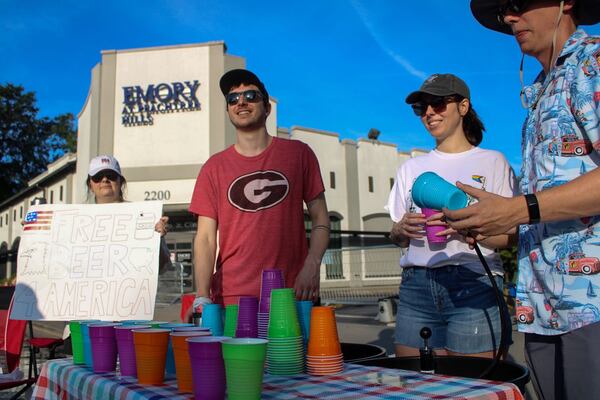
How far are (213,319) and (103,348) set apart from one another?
37 centimetres

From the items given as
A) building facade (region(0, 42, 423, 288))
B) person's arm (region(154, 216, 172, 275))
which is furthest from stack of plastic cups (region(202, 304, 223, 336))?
building facade (region(0, 42, 423, 288))

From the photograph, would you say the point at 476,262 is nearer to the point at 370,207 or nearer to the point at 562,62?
the point at 562,62

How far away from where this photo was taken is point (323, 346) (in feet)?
4.99

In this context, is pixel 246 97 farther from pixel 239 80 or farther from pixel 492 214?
pixel 492 214

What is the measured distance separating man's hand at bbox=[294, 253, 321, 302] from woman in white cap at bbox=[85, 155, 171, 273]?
1.59 metres

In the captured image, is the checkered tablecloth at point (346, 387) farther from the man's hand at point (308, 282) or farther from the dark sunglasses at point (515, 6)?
the dark sunglasses at point (515, 6)

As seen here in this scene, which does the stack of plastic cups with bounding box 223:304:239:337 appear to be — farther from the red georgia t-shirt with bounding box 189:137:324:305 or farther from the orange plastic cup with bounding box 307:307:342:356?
the red georgia t-shirt with bounding box 189:137:324:305

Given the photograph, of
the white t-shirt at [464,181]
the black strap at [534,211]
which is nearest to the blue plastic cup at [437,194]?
the black strap at [534,211]

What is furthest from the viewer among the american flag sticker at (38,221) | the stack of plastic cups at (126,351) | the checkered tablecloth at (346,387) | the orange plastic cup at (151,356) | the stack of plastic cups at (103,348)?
the american flag sticker at (38,221)

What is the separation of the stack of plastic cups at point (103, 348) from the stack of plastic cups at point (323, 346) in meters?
0.67

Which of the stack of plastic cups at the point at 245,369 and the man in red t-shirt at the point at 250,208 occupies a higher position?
the man in red t-shirt at the point at 250,208

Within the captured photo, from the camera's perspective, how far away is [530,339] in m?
1.64

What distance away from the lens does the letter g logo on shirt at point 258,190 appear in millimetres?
2465

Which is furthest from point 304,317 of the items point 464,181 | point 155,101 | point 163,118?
point 155,101
